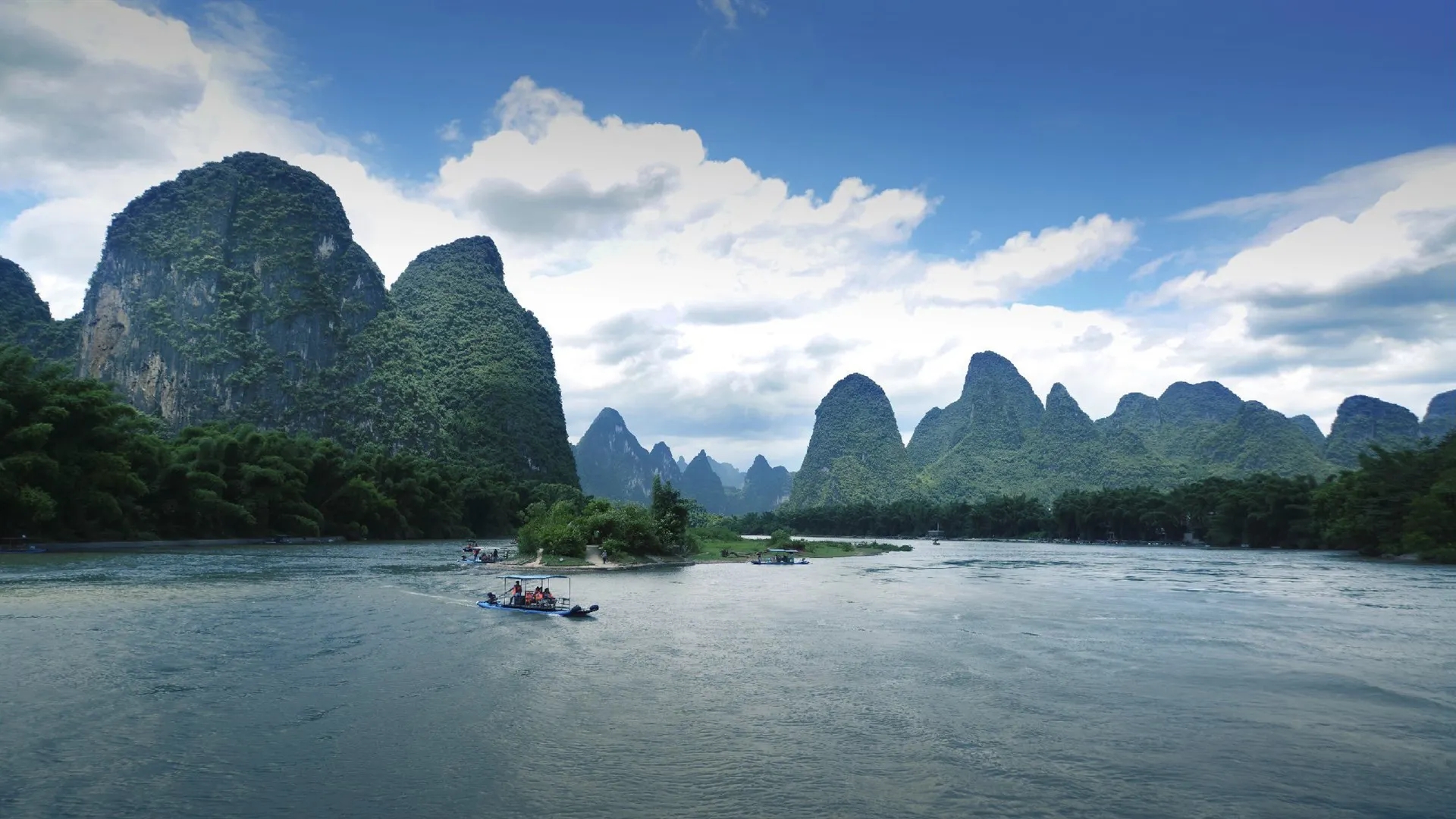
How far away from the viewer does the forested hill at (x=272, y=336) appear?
13362cm

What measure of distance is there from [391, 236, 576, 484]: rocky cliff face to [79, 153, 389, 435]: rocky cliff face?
1729cm

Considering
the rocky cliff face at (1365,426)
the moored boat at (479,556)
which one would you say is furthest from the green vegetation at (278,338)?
the rocky cliff face at (1365,426)

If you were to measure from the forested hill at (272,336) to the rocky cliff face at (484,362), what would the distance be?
18.4 inches

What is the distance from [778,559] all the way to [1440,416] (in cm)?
19990

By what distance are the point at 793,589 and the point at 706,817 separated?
115ft

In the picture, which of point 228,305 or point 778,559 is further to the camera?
point 228,305

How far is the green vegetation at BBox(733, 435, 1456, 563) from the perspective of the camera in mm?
63594

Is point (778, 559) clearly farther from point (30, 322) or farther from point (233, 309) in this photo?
point (30, 322)

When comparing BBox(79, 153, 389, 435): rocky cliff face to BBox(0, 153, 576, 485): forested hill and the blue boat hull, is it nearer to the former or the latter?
BBox(0, 153, 576, 485): forested hill

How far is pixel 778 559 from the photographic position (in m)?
70.7

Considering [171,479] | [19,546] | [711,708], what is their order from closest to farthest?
[711,708]
[19,546]
[171,479]

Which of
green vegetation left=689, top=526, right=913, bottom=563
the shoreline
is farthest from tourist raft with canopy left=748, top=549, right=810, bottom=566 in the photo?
the shoreline

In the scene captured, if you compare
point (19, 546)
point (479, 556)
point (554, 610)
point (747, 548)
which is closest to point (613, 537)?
point (479, 556)

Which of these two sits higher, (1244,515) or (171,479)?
(171,479)
